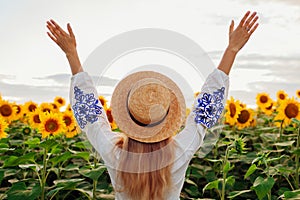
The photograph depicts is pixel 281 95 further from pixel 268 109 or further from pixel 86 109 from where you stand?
pixel 86 109

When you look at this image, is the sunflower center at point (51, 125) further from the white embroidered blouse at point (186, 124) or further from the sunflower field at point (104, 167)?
the white embroidered blouse at point (186, 124)

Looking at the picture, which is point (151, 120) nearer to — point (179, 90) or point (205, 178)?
point (179, 90)

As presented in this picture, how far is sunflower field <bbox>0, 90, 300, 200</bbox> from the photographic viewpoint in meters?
3.89

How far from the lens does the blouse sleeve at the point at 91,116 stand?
3.01m

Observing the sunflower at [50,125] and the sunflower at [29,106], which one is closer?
the sunflower at [50,125]

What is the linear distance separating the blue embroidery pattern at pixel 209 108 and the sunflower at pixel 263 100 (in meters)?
3.93

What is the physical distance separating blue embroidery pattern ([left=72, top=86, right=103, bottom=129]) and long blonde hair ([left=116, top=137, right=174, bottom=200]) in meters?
0.36

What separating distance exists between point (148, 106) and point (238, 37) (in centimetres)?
91

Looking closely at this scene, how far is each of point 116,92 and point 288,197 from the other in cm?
151

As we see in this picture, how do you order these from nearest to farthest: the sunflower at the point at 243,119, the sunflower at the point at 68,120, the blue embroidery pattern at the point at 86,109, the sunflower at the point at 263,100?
the blue embroidery pattern at the point at 86,109 < the sunflower at the point at 68,120 < the sunflower at the point at 243,119 < the sunflower at the point at 263,100

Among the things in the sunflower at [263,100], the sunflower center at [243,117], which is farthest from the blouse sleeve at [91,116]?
the sunflower at [263,100]

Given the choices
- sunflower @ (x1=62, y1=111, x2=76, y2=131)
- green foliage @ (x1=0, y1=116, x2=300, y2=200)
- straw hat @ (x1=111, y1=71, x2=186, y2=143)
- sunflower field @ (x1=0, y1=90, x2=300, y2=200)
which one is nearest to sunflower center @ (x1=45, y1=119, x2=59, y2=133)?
sunflower field @ (x1=0, y1=90, x2=300, y2=200)

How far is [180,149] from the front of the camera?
9.57 ft

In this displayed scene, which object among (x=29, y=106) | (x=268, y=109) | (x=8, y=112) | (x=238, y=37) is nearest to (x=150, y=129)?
(x=238, y=37)
